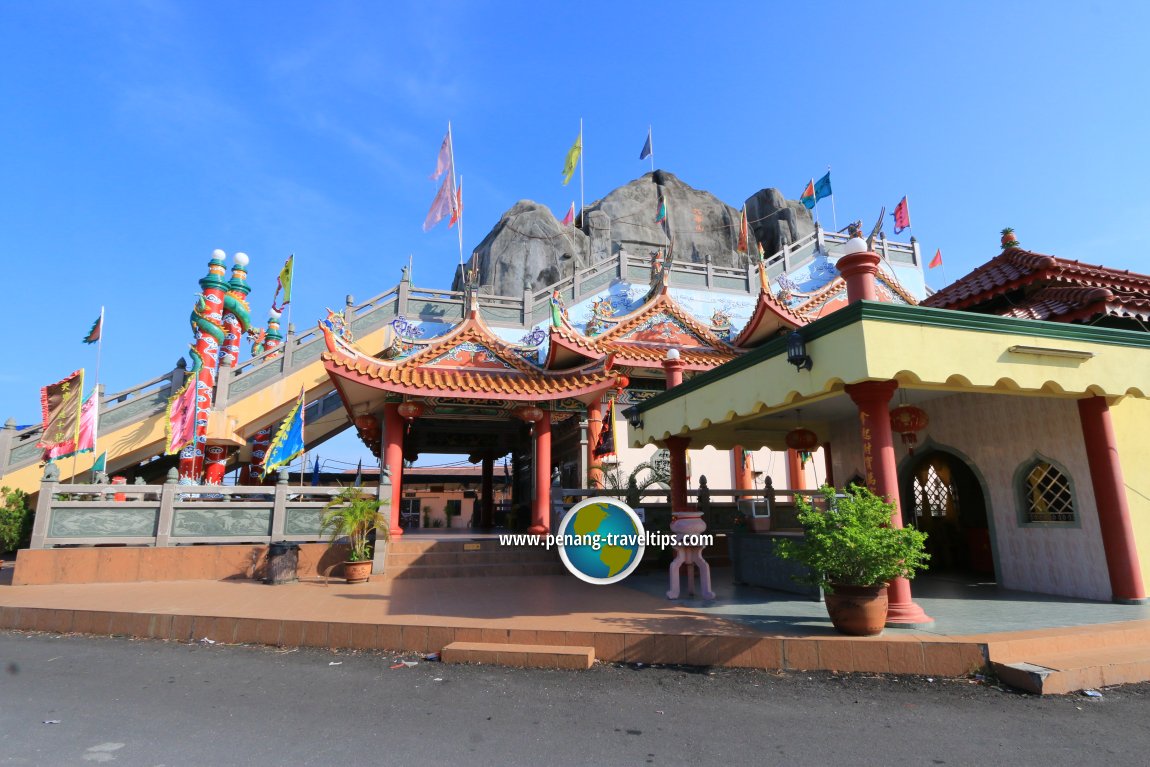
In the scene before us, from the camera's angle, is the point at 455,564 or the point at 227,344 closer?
the point at 455,564

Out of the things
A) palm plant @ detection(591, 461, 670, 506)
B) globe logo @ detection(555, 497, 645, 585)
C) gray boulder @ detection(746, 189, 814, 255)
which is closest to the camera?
globe logo @ detection(555, 497, 645, 585)

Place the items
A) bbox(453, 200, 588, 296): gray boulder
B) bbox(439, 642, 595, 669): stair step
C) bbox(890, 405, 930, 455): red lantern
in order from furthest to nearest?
bbox(453, 200, 588, 296): gray boulder
bbox(890, 405, 930, 455): red lantern
bbox(439, 642, 595, 669): stair step

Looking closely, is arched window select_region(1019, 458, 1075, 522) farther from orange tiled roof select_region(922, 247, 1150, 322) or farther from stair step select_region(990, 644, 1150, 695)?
stair step select_region(990, 644, 1150, 695)

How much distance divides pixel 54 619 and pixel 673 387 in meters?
8.30

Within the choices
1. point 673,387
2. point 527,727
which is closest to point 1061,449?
point 673,387

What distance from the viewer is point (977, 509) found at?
9.54 metres

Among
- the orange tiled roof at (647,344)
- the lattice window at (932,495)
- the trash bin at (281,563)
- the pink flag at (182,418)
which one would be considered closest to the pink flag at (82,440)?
the pink flag at (182,418)

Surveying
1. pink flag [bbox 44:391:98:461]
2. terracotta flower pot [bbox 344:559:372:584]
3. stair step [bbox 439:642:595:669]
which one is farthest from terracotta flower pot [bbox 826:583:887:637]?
pink flag [bbox 44:391:98:461]

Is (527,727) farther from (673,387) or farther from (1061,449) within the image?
(1061,449)

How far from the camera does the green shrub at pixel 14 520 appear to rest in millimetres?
12453

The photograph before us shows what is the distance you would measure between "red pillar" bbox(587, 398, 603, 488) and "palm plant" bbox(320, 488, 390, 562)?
4.68 meters

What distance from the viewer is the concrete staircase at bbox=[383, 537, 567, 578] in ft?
34.3

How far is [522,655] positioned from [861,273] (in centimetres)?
488

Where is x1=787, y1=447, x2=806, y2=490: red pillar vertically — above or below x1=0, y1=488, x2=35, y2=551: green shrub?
above
